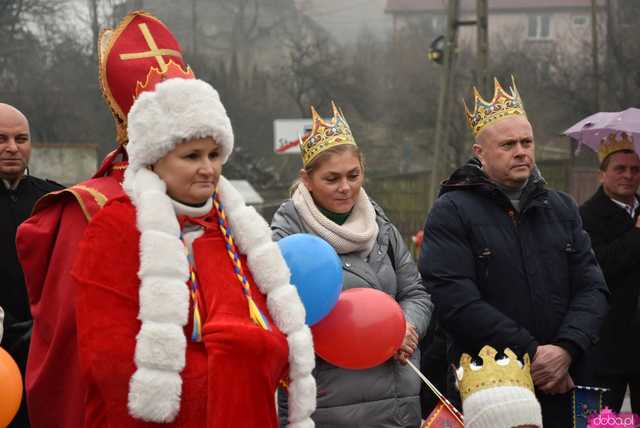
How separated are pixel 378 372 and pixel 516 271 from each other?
0.79 metres

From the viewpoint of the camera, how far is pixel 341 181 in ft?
13.8

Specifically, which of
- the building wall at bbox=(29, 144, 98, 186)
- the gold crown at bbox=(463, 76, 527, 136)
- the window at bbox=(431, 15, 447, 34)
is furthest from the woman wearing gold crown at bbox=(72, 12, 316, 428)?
the window at bbox=(431, 15, 447, 34)

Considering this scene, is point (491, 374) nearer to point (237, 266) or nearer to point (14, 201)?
point (237, 266)

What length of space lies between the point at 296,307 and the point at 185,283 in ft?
1.34

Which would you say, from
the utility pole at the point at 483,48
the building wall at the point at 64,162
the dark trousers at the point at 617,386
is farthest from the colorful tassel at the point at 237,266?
the building wall at the point at 64,162

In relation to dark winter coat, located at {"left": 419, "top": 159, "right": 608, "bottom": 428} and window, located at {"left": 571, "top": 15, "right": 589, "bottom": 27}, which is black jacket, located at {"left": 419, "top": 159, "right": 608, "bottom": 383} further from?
window, located at {"left": 571, "top": 15, "right": 589, "bottom": 27}

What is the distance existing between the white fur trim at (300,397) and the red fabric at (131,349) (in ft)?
0.61

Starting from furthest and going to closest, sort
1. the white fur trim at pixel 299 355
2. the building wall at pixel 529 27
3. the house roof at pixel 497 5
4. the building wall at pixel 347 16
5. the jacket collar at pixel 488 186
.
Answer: the building wall at pixel 347 16 → the house roof at pixel 497 5 → the building wall at pixel 529 27 → the jacket collar at pixel 488 186 → the white fur trim at pixel 299 355

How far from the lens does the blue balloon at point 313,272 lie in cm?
343

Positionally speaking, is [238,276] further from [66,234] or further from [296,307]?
[66,234]

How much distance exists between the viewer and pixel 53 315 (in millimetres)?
3439

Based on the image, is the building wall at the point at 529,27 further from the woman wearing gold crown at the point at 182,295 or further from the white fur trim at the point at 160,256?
the white fur trim at the point at 160,256


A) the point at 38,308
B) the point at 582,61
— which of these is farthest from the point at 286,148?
the point at 38,308

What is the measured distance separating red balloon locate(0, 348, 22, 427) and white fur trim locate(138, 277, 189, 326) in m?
0.78
